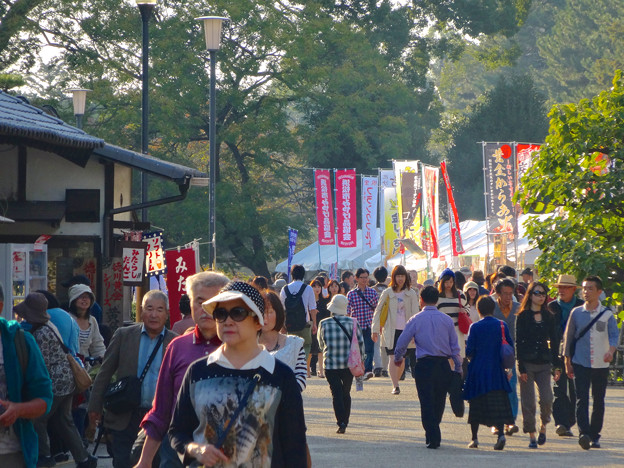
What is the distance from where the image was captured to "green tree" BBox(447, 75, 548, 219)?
181 feet

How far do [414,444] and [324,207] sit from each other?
24.6 meters

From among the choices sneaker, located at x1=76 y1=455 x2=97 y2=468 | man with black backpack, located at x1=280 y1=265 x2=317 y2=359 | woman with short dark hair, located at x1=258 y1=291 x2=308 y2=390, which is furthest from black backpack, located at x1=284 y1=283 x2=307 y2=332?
woman with short dark hair, located at x1=258 y1=291 x2=308 y2=390

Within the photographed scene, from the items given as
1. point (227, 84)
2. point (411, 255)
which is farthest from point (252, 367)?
point (227, 84)

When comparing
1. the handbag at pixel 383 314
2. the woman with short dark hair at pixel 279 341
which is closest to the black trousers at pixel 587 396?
the woman with short dark hair at pixel 279 341

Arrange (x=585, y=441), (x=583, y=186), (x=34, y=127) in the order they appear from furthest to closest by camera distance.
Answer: (x=583, y=186) → (x=34, y=127) → (x=585, y=441)

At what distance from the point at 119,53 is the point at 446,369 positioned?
2656 cm

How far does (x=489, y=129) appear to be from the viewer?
186 feet

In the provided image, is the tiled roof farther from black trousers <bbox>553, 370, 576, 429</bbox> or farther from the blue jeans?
the blue jeans

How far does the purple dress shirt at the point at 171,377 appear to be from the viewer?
5.53 m

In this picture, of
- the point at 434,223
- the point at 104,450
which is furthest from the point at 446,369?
the point at 434,223

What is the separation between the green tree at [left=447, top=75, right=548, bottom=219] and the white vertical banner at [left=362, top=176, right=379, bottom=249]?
1884cm

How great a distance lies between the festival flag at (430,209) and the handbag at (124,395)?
24095 millimetres

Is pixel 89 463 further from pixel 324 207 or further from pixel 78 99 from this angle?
pixel 324 207

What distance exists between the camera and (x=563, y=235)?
14.6 m
